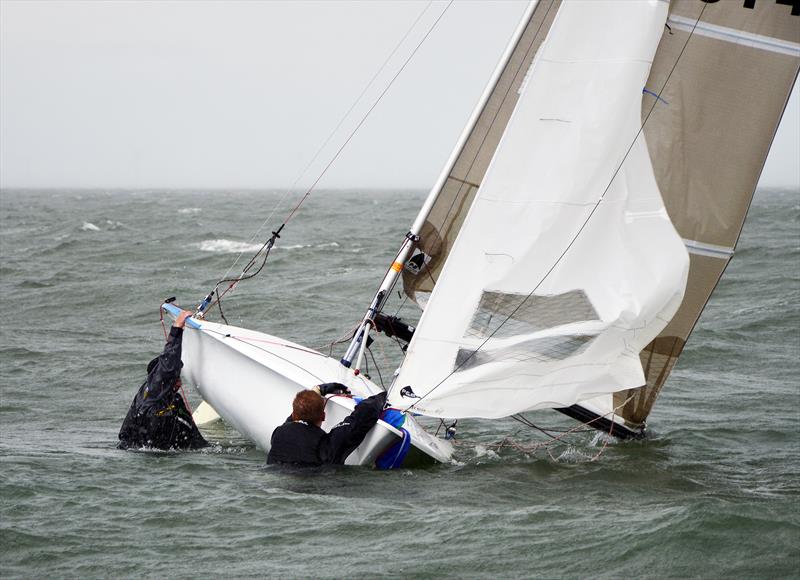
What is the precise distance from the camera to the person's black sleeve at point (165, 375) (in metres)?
7.34

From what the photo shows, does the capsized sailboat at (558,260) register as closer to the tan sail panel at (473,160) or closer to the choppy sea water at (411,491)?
the choppy sea water at (411,491)

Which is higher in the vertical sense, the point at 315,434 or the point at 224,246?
the point at 315,434

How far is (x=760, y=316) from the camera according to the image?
14.5 m

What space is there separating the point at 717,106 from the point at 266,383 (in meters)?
3.77

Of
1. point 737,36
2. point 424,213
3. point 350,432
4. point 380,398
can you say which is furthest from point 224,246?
point 350,432

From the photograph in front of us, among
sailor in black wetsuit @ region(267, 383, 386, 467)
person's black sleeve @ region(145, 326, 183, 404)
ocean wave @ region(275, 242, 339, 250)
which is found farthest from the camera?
ocean wave @ region(275, 242, 339, 250)

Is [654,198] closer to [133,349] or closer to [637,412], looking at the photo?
[637,412]

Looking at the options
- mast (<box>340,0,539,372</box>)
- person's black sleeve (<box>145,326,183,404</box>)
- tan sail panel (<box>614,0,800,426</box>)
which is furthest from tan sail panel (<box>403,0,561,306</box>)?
person's black sleeve (<box>145,326,183,404</box>)

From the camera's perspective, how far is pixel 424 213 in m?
7.88

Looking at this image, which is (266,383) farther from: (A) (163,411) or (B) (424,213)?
(B) (424,213)

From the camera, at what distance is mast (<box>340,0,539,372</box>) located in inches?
303

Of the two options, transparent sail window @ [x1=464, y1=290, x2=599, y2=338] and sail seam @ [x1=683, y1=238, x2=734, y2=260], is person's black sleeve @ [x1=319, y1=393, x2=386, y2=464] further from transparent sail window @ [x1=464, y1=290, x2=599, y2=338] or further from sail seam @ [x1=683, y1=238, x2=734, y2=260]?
→ sail seam @ [x1=683, y1=238, x2=734, y2=260]

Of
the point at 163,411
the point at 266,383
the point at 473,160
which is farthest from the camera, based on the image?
the point at 473,160

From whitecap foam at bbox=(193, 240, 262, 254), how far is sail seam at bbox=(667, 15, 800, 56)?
16629mm
